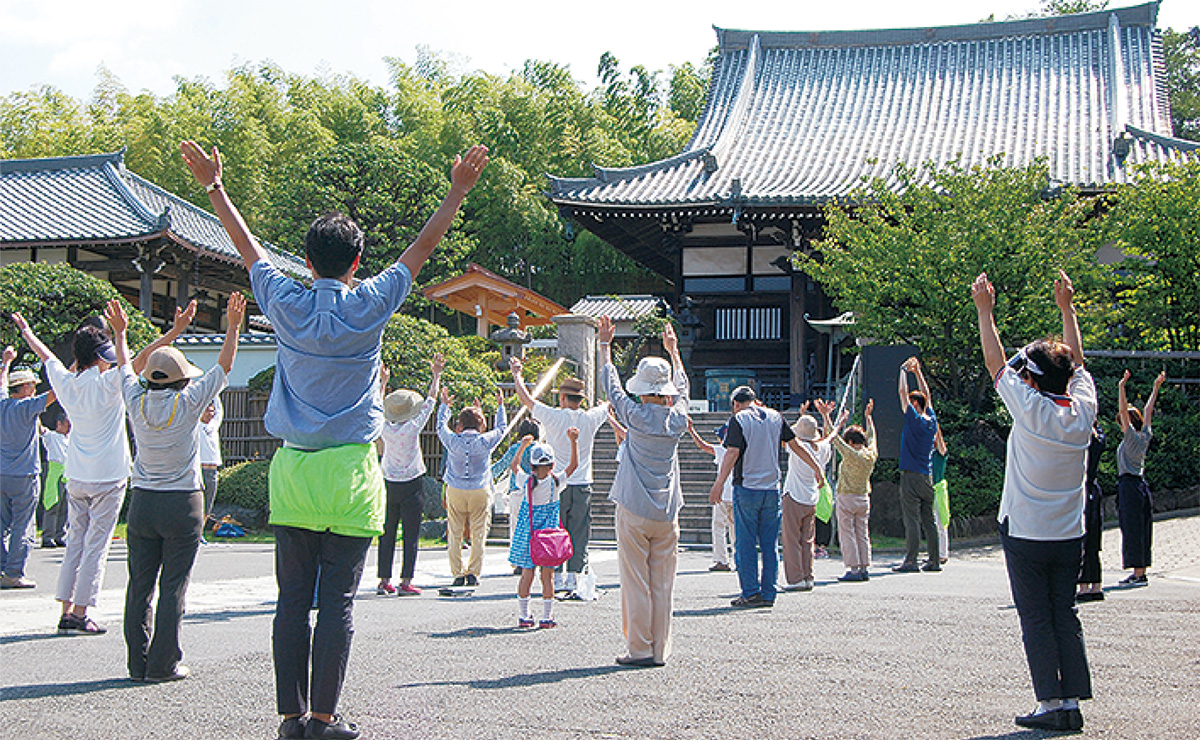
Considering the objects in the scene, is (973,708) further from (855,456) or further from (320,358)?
(855,456)

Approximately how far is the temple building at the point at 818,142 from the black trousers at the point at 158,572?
48.3ft

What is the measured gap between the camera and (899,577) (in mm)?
10625

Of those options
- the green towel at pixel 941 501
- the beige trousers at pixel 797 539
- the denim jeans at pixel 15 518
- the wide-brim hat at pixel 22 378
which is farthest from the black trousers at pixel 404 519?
the green towel at pixel 941 501

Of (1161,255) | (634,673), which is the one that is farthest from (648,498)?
(1161,255)

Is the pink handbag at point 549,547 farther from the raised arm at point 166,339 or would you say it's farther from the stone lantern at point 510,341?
the stone lantern at point 510,341

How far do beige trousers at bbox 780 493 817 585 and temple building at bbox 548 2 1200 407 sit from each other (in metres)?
9.51

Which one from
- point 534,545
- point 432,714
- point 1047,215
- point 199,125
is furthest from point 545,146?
point 432,714

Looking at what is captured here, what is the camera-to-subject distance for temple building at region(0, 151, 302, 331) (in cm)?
2373

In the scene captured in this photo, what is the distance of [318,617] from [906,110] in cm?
2384

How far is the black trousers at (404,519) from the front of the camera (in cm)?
887

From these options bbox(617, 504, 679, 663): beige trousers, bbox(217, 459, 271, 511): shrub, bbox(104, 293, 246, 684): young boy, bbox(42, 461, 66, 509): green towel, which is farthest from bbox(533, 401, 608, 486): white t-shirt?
bbox(217, 459, 271, 511): shrub

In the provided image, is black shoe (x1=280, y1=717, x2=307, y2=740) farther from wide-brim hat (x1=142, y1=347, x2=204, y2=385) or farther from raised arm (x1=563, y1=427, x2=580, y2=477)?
raised arm (x1=563, y1=427, x2=580, y2=477)

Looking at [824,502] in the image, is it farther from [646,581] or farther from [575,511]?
[646,581]

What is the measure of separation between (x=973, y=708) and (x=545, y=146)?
36.5 metres
